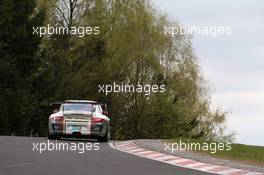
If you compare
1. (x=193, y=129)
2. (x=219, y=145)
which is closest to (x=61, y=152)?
(x=219, y=145)

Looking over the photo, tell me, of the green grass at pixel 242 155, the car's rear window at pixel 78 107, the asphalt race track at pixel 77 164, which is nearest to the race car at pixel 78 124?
the car's rear window at pixel 78 107

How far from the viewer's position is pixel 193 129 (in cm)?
6016

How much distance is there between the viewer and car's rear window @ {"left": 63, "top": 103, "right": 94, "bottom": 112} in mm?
26016

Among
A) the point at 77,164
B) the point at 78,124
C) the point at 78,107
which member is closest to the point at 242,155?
the point at 78,124

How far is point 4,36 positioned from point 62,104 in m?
27.4

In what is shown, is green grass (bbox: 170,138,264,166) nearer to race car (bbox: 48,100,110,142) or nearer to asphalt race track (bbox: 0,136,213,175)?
asphalt race track (bbox: 0,136,213,175)

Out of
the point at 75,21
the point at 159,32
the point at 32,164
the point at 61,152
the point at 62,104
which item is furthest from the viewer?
the point at 75,21

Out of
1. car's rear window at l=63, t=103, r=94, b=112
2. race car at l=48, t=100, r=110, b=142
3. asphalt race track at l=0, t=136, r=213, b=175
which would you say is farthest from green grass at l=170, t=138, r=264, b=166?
car's rear window at l=63, t=103, r=94, b=112

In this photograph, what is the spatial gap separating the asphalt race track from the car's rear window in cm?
580

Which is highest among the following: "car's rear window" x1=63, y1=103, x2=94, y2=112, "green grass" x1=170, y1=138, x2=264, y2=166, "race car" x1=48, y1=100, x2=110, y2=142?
"car's rear window" x1=63, y1=103, x2=94, y2=112

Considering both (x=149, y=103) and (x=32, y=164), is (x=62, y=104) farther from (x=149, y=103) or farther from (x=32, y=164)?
(x=149, y=103)

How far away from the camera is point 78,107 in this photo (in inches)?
1037

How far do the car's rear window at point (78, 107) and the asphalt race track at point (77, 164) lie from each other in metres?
5.80

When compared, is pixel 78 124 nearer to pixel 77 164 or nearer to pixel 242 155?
pixel 242 155
